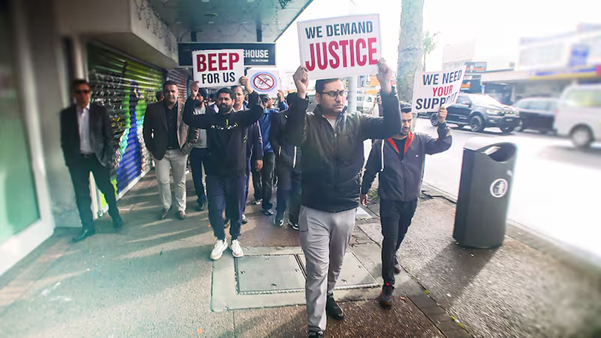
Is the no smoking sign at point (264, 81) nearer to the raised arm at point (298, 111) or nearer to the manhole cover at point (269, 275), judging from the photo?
the manhole cover at point (269, 275)

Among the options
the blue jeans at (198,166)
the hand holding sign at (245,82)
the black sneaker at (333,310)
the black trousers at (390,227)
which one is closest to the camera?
the black sneaker at (333,310)

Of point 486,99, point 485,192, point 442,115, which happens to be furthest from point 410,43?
point 485,192

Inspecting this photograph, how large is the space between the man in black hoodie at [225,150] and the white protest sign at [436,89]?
7.00 ft

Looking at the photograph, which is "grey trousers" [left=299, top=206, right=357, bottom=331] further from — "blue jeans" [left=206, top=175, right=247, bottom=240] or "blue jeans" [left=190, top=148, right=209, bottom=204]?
"blue jeans" [left=190, top=148, right=209, bottom=204]

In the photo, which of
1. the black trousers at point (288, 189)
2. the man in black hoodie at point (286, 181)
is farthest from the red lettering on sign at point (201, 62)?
the black trousers at point (288, 189)

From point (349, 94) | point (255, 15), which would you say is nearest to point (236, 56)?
point (349, 94)

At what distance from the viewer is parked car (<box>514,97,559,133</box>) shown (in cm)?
88

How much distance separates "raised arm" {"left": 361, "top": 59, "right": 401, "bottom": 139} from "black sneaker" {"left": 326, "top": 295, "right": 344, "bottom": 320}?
1.41 meters

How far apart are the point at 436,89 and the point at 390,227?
2.12 metres

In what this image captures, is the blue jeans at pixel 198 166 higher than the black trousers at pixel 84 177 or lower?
lower

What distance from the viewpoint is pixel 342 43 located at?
9.57 ft

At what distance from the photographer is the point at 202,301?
2.90 m

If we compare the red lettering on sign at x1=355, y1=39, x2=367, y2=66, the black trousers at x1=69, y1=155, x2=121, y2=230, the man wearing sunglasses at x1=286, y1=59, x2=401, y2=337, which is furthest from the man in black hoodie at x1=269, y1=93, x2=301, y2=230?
the black trousers at x1=69, y1=155, x2=121, y2=230

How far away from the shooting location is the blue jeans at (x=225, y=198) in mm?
3682
